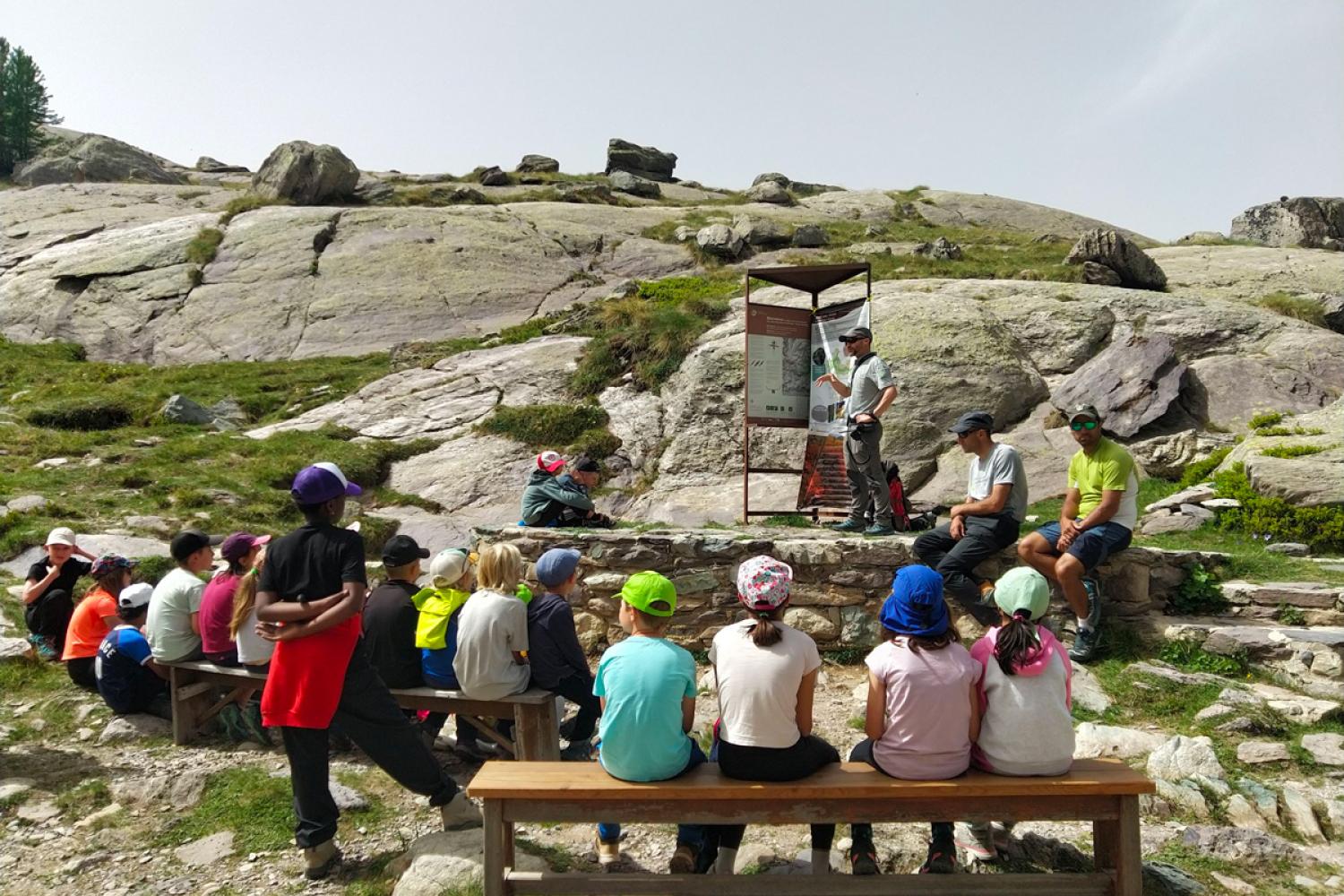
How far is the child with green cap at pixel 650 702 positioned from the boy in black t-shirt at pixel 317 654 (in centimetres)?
125

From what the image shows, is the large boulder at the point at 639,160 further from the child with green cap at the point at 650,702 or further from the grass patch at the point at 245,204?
the child with green cap at the point at 650,702

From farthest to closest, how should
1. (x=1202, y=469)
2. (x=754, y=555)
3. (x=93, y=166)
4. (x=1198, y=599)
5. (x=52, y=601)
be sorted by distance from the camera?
(x=93, y=166), (x=1202, y=469), (x=754, y=555), (x=52, y=601), (x=1198, y=599)

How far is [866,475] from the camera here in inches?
299

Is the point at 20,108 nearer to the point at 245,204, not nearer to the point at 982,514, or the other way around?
the point at 245,204

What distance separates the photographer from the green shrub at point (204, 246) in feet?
82.3

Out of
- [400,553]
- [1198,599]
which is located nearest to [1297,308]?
[1198,599]

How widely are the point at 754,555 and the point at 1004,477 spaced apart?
6.62 feet

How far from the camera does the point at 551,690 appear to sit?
513 centimetres

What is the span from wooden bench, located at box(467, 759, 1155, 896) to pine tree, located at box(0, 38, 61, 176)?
60.2 metres

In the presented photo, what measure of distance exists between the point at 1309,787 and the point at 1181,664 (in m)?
1.52

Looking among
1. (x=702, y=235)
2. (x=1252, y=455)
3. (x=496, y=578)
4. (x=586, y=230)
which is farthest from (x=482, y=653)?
(x=586, y=230)

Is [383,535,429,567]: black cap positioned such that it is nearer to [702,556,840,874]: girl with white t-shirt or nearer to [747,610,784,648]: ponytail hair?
Answer: [702,556,840,874]: girl with white t-shirt

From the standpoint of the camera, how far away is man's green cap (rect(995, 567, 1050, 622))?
3869 millimetres

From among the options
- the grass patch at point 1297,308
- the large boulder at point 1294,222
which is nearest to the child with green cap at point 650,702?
the grass patch at point 1297,308
